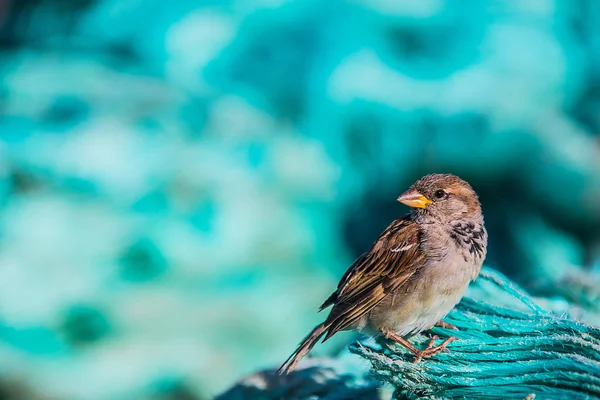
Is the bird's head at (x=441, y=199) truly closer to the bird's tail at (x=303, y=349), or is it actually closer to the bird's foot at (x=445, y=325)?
the bird's foot at (x=445, y=325)

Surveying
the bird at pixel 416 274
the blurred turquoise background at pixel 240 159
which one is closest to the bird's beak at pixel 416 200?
the bird at pixel 416 274

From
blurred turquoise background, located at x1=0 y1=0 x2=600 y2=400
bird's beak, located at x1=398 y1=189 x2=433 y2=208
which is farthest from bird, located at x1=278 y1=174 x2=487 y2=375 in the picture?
blurred turquoise background, located at x1=0 y1=0 x2=600 y2=400

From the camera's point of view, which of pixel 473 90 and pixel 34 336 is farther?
pixel 473 90

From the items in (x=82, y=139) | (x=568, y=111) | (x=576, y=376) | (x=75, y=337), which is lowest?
(x=576, y=376)

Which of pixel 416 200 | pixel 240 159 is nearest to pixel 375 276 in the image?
pixel 416 200

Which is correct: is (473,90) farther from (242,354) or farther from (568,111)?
(242,354)

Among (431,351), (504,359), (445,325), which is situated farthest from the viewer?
(445,325)

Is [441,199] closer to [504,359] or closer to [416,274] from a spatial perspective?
[416,274]

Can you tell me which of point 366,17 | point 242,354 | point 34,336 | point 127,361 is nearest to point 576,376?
point 242,354
